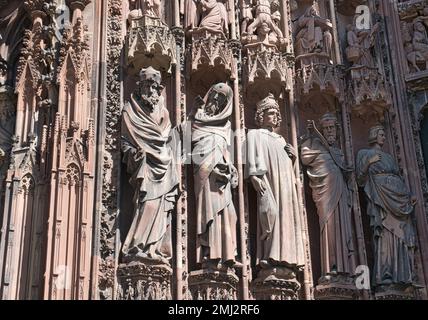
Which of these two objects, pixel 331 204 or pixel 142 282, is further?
pixel 331 204

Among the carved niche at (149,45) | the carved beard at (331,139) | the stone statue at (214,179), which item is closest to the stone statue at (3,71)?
the carved niche at (149,45)

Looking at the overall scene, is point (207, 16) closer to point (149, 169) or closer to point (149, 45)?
point (149, 45)

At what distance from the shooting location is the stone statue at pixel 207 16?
1447 cm

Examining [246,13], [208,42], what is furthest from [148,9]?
[246,13]

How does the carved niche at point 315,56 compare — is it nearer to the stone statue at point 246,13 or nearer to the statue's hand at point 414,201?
the stone statue at point 246,13

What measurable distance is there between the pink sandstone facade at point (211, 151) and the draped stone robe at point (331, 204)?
23 millimetres

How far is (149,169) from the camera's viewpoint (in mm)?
12836

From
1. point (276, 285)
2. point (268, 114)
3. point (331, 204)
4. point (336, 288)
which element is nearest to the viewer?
point (276, 285)

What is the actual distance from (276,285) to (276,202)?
49.6 inches

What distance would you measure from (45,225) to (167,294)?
76.9 inches

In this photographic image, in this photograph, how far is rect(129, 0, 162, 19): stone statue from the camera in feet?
47.1

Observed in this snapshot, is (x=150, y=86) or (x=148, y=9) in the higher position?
(x=148, y=9)

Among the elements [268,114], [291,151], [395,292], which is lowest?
[395,292]

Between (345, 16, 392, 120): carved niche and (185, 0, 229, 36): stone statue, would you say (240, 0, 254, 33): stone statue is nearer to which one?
(185, 0, 229, 36): stone statue
